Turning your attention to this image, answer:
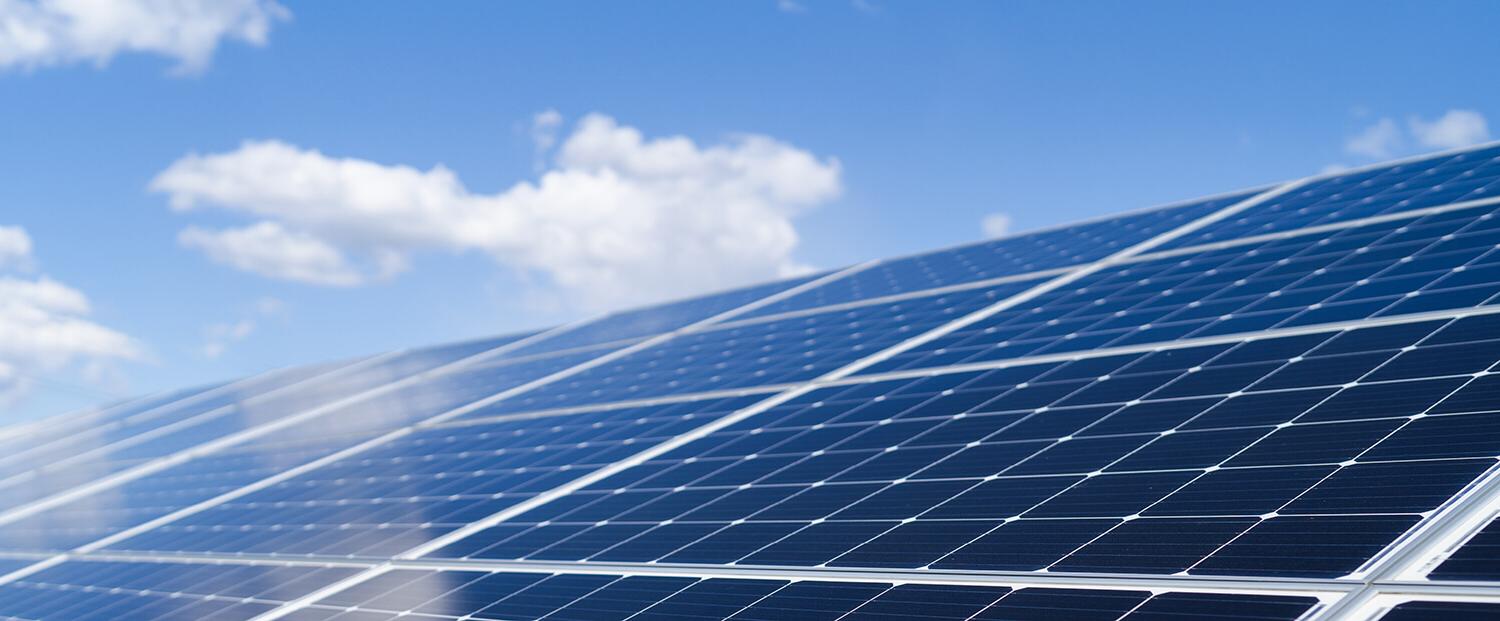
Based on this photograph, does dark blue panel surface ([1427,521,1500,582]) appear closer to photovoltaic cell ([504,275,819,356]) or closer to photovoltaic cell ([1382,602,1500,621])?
photovoltaic cell ([1382,602,1500,621])

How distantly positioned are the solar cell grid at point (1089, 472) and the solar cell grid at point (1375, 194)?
736 centimetres

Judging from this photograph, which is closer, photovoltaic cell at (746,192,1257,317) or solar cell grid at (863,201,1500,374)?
solar cell grid at (863,201,1500,374)

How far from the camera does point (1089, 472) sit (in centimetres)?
1034

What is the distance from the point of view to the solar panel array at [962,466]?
822 cm

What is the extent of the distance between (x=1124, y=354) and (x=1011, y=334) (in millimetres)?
2944

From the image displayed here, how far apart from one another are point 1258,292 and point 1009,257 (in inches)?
425

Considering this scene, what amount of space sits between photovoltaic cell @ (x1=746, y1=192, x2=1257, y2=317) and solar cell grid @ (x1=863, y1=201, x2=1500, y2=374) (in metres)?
3.82

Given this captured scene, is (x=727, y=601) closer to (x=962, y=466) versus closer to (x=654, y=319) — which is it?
(x=962, y=466)

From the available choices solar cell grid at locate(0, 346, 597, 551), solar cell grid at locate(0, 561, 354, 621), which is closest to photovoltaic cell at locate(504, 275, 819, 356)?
solar cell grid at locate(0, 346, 597, 551)

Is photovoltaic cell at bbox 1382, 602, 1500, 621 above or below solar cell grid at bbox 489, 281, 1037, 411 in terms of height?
below

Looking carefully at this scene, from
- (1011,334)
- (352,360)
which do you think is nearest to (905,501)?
(1011,334)

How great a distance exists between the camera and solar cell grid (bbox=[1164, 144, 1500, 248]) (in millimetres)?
18781

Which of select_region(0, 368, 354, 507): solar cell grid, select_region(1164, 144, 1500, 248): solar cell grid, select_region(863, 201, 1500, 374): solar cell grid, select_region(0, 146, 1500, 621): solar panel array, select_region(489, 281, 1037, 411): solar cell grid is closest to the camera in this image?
select_region(0, 146, 1500, 621): solar panel array

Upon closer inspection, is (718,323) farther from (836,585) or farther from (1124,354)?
(836,585)
